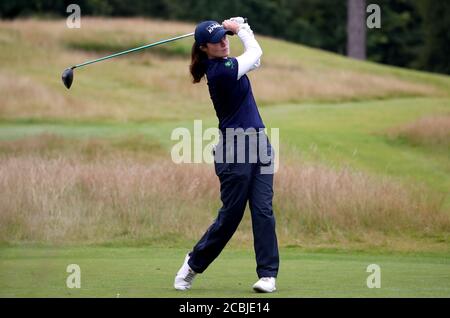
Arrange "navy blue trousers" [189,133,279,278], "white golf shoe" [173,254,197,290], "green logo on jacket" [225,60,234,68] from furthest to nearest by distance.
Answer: "white golf shoe" [173,254,197,290]
"navy blue trousers" [189,133,279,278]
"green logo on jacket" [225,60,234,68]

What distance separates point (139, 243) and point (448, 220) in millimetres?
4501

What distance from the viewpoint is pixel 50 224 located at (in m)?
15.2

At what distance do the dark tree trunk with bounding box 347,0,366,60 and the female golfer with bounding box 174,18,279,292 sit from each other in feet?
119

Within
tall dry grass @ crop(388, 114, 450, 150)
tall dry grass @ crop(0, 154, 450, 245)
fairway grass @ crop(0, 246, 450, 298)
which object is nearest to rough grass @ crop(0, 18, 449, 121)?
tall dry grass @ crop(388, 114, 450, 150)

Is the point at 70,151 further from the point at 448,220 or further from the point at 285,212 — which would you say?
the point at 448,220

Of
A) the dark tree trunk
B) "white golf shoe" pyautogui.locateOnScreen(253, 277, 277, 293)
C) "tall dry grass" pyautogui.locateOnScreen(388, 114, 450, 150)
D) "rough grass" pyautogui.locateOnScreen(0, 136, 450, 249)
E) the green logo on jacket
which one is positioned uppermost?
the dark tree trunk

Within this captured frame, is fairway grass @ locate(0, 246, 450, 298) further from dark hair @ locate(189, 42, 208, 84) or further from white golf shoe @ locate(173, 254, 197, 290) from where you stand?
dark hair @ locate(189, 42, 208, 84)

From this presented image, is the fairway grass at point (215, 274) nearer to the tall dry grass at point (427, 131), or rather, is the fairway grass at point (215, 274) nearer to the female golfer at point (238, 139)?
the female golfer at point (238, 139)

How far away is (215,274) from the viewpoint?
412 inches

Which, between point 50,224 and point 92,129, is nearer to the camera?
point 50,224

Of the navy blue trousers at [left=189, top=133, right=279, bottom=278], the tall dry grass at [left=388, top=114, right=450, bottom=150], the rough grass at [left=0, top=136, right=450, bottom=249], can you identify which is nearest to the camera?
the navy blue trousers at [left=189, top=133, right=279, bottom=278]

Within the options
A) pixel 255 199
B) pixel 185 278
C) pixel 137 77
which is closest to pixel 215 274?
pixel 185 278

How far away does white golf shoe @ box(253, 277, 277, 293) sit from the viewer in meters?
8.93
